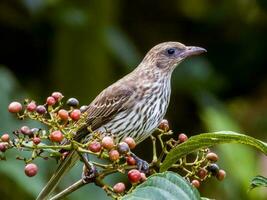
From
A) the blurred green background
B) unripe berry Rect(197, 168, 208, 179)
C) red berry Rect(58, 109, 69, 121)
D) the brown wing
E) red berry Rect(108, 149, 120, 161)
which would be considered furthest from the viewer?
the blurred green background

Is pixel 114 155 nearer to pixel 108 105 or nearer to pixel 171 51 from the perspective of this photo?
pixel 108 105

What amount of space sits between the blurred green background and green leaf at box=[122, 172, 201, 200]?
4004mm

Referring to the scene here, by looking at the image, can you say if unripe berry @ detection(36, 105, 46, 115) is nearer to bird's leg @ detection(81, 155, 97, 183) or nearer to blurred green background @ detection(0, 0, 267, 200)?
bird's leg @ detection(81, 155, 97, 183)

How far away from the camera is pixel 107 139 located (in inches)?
127

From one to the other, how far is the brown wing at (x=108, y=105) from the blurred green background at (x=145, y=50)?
1.83 meters

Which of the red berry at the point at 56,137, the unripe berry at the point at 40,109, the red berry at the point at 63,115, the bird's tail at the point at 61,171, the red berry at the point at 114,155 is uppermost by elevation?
the unripe berry at the point at 40,109

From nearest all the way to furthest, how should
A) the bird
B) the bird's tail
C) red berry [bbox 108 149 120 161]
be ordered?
red berry [bbox 108 149 120 161]
the bird's tail
the bird

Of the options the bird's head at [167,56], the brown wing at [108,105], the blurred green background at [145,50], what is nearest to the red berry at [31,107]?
the brown wing at [108,105]

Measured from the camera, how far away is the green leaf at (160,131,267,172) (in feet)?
10.1

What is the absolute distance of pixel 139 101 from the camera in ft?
17.0

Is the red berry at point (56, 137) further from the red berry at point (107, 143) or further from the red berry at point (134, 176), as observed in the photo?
the red berry at point (134, 176)

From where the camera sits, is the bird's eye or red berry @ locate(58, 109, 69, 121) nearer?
red berry @ locate(58, 109, 69, 121)

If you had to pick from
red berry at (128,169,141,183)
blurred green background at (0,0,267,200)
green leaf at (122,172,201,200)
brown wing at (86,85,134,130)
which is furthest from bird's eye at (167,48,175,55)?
green leaf at (122,172,201,200)

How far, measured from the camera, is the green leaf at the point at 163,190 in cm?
285
